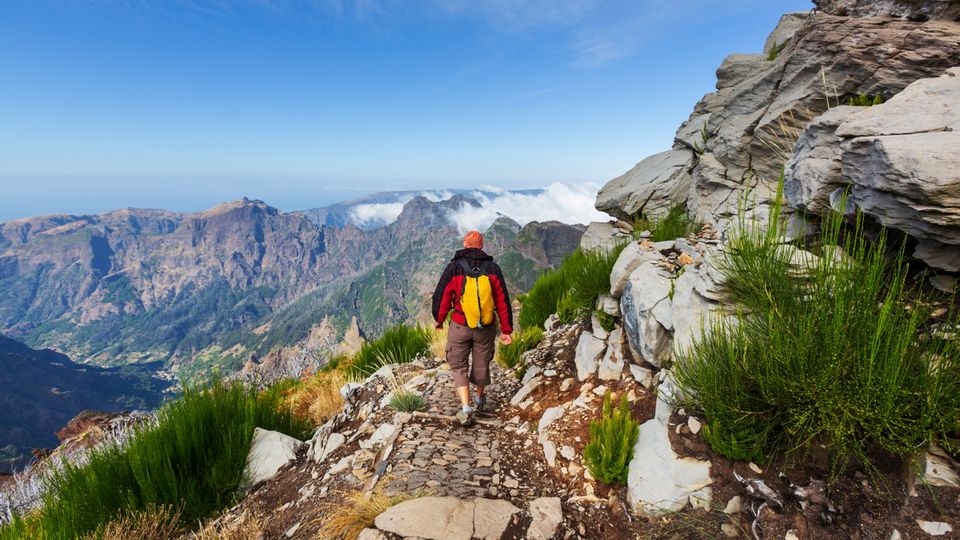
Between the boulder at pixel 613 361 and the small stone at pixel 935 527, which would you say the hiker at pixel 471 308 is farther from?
the small stone at pixel 935 527

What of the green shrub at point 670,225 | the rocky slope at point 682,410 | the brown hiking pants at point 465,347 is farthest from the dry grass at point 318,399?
the green shrub at point 670,225

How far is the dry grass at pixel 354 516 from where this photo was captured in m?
4.16

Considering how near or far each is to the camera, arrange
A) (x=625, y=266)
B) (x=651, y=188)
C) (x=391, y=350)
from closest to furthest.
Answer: (x=625, y=266)
(x=651, y=188)
(x=391, y=350)

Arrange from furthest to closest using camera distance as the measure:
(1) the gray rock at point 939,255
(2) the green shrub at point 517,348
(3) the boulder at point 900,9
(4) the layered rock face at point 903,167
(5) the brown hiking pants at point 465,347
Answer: (2) the green shrub at point 517,348
(3) the boulder at point 900,9
(5) the brown hiking pants at point 465,347
(1) the gray rock at point 939,255
(4) the layered rock face at point 903,167

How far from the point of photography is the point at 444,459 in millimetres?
5672

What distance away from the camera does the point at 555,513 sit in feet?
14.6

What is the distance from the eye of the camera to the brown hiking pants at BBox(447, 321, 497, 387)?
23.0 ft

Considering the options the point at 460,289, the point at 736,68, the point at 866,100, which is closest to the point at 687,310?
the point at 460,289

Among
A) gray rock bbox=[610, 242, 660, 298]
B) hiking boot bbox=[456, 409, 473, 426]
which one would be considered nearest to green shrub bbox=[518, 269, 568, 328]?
gray rock bbox=[610, 242, 660, 298]

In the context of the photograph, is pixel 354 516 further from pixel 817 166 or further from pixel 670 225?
pixel 670 225

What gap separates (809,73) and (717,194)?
2805 mm

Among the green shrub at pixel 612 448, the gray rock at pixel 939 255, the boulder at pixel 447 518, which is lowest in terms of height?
the boulder at pixel 447 518

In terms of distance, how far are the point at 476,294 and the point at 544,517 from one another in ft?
10.9

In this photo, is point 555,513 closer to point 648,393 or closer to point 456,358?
point 648,393
